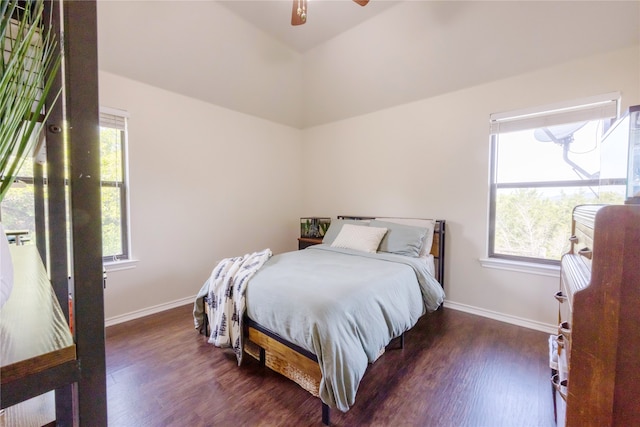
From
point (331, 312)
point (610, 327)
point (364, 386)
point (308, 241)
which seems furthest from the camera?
point (308, 241)

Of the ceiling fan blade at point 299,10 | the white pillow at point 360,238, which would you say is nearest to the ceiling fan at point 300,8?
the ceiling fan blade at point 299,10

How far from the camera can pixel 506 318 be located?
9.00 ft

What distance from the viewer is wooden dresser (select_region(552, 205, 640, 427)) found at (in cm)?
74

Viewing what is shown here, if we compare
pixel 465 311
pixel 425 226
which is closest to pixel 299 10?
pixel 425 226

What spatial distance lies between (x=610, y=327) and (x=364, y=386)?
56.0 inches

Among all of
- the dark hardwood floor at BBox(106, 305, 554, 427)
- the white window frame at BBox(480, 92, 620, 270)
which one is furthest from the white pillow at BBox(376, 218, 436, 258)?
the dark hardwood floor at BBox(106, 305, 554, 427)

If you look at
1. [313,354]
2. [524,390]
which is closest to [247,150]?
[313,354]

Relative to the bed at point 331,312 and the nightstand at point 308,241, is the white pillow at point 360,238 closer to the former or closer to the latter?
the bed at point 331,312

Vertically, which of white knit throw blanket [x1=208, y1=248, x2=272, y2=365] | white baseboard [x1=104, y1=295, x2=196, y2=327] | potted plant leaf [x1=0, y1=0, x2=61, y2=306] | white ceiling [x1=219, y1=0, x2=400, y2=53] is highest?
white ceiling [x1=219, y1=0, x2=400, y2=53]

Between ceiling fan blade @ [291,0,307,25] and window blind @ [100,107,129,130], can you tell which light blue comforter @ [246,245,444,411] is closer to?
ceiling fan blade @ [291,0,307,25]

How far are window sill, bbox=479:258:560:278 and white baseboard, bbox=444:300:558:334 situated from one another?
48 cm

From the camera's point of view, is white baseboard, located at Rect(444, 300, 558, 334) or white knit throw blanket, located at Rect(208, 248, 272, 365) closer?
white knit throw blanket, located at Rect(208, 248, 272, 365)

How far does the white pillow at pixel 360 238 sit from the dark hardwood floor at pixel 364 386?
95 centimetres

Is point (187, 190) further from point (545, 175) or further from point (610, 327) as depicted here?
point (545, 175)
